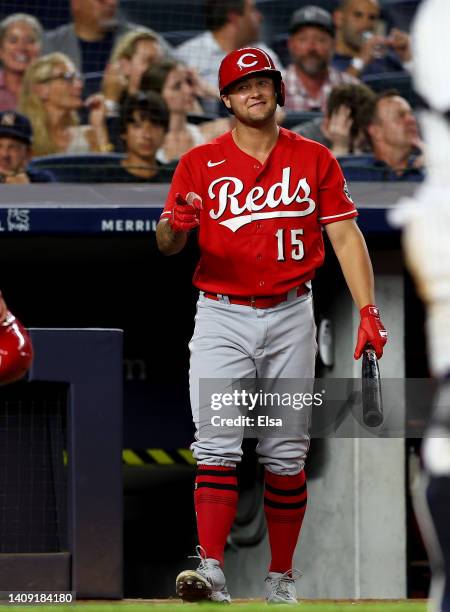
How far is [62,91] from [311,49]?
177 cm

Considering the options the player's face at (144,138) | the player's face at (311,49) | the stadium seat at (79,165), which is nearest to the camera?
the stadium seat at (79,165)

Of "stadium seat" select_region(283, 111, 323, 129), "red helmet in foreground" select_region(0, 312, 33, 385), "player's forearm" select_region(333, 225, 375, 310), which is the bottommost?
"red helmet in foreground" select_region(0, 312, 33, 385)

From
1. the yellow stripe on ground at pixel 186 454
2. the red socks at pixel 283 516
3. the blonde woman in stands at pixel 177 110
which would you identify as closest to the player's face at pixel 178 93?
the blonde woman in stands at pixel 177 110

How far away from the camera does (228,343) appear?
3953 millimetres

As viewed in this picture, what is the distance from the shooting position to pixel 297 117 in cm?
829

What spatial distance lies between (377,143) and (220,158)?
4.18 m

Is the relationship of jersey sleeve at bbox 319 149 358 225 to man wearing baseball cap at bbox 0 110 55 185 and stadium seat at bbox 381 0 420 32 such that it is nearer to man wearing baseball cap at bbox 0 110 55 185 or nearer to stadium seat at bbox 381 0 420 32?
man wearing baseball cap at bbox 0 110 55 185

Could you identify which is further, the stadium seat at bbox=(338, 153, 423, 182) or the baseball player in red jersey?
the stadium seat at bbox=(338, 153, 423, 182)

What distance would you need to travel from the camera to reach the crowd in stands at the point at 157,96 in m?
7.94

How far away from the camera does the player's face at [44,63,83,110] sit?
8.09 metres

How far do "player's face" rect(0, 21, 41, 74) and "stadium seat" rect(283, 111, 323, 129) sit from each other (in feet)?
5.65

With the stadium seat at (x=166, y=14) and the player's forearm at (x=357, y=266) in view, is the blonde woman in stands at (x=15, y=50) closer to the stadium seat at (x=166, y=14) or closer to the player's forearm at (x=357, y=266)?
the stadium seat at (x=166, y=14)

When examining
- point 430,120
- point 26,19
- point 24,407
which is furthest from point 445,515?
point 26,19

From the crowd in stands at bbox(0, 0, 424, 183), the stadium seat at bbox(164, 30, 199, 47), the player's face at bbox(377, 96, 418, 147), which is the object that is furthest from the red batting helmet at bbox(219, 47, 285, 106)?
the stadium seat at bbox(164, 30, 199, 47)
